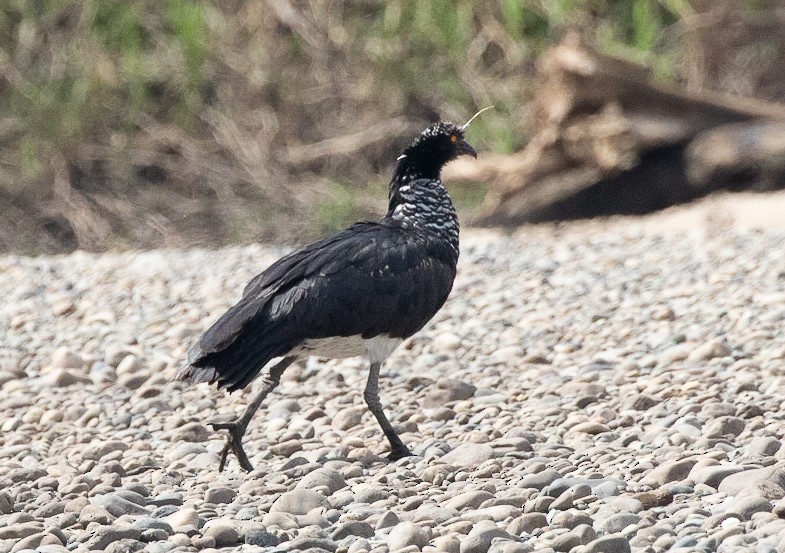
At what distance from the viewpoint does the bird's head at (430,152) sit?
19.4 feet

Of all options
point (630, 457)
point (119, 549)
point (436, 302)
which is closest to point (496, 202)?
point (436, 302)

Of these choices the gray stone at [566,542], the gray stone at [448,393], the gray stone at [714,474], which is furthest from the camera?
the gray stone at [448,393]

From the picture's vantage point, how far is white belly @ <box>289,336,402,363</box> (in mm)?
4961

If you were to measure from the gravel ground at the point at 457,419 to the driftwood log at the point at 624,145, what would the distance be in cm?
161

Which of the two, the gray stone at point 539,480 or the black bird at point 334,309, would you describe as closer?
the gray stone at point 539,480

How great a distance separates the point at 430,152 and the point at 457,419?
1.24m

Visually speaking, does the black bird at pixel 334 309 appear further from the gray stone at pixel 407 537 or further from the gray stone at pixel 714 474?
the gray stone at pixel 714 474

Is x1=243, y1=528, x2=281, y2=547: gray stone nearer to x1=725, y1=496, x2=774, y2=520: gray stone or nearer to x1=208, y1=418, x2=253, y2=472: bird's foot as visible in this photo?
x1=208, y1=418, x2=253, y2=472: bird's foot

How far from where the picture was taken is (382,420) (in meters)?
5.10

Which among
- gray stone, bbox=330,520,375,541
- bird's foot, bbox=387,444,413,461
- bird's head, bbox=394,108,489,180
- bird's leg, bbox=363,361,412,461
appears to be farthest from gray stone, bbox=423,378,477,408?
gray stone, bbox=330,520,375,541

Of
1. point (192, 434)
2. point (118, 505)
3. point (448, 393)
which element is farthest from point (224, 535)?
point (448, 393)

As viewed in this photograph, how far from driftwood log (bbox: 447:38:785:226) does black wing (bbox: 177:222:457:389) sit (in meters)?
5.43

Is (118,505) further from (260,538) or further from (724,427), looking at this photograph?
(724,427)

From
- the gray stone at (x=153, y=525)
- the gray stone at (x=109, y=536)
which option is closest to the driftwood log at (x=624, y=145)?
the gray stone at (x=153, y=525)
